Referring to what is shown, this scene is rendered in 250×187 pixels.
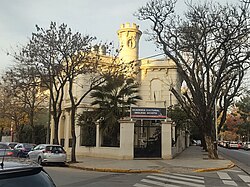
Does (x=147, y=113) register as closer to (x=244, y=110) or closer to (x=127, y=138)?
(x=127, y=138)

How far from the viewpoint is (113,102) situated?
95.0 feet

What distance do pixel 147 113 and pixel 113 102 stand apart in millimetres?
3875

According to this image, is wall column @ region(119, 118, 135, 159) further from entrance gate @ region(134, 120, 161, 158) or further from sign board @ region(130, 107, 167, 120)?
entrance gate @ region(134, 120, 161, 158)

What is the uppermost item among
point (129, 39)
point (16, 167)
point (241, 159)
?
point (129, 39)

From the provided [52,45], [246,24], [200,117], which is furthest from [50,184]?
[200,117]

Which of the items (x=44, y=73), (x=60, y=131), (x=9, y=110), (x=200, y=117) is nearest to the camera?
(x=44, y=73)

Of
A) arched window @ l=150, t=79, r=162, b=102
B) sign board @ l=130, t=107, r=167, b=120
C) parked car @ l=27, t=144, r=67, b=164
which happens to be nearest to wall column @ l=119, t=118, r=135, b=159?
sign board @ l=130, t=107, r=167, b=120

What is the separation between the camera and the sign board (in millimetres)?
25984

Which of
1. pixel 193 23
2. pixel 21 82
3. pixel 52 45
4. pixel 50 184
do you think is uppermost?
pixel 193 23

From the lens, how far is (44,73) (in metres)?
25.8

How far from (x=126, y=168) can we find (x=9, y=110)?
92.7 feet

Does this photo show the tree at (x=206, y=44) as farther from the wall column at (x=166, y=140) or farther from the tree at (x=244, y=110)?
the tree at (x=244, y=110)

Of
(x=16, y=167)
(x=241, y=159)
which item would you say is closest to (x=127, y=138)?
(x=241, y=159)

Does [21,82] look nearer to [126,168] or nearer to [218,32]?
[126,168]
